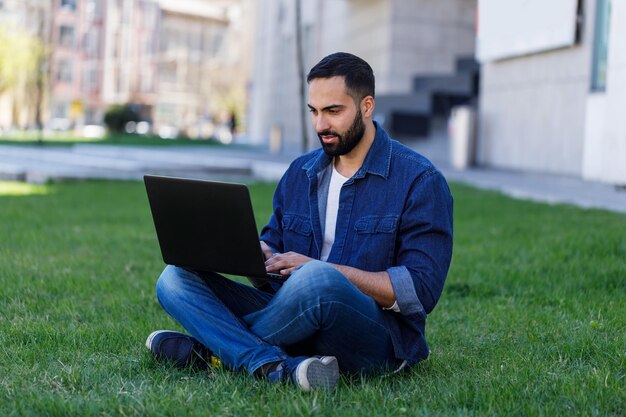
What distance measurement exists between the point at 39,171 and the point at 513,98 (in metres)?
9.49

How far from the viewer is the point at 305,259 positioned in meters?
3.84

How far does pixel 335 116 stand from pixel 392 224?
0.49 m

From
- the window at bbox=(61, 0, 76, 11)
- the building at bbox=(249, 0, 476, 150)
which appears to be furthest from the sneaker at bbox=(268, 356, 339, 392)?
the window at bbox=(61, 0, 76, 11)

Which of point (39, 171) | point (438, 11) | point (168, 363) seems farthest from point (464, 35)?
point (168, 363)

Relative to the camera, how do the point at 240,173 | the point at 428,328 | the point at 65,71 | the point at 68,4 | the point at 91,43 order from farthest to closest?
the point at 91,43
the point at 65,71
the point at 68,4
the point at 240,173
the point at 428,328

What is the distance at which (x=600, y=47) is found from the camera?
16312 millimetres

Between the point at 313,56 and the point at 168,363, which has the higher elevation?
the point at 313,56

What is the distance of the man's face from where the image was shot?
3.83m

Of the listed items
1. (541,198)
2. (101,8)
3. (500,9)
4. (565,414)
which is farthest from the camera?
(101,8)

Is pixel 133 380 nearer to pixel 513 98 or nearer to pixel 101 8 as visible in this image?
pixel 513 98

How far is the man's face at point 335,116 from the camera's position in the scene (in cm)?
383

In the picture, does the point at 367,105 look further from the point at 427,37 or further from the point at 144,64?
the point at 144,64

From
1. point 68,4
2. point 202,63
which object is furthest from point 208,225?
point 202,63

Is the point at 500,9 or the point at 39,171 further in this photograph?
the point at 500,9
